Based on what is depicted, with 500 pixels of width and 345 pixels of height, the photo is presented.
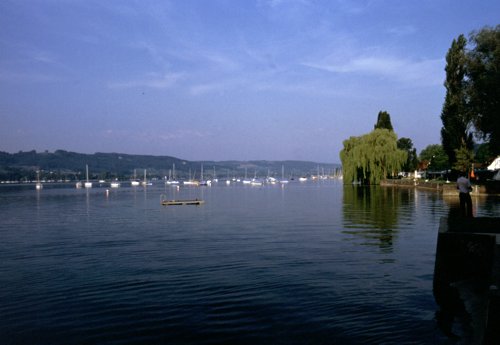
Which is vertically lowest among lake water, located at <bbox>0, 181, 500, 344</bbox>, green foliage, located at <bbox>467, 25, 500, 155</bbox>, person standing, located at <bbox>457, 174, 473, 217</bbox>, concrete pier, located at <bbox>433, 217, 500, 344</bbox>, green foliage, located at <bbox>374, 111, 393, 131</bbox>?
lake water, located at <bbox>0, 181, 500, 344</bbox>

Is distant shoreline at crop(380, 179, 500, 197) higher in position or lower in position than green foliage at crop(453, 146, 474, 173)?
lower

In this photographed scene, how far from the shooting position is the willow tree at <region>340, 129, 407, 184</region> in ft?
250

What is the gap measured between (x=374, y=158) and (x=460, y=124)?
82.6 feet

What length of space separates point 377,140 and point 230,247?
2481 inches

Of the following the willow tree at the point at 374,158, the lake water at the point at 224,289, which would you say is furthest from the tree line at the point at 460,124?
the lake water at the point at 224,289

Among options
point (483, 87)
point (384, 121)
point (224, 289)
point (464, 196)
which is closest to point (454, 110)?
point (483, 87)

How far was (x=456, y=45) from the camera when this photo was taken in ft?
174

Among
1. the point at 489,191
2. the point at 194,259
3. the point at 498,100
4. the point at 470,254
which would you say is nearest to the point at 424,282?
the point at 470,254

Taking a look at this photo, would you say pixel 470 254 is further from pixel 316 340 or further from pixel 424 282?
pixel 316 340

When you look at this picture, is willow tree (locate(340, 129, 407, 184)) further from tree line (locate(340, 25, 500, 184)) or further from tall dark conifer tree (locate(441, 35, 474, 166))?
tall dark conifer tree (locate(441, 35, 474, 166))

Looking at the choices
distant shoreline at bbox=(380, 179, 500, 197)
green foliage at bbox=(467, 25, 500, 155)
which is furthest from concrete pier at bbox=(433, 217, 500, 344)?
distant shoreline at bbox=(380, 179, 500, 197)

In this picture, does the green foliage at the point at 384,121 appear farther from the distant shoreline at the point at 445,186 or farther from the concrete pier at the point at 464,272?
the concrete pier at the point at 464,272

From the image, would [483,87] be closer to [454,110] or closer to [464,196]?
[464,196]

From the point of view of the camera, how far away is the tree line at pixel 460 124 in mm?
31375
